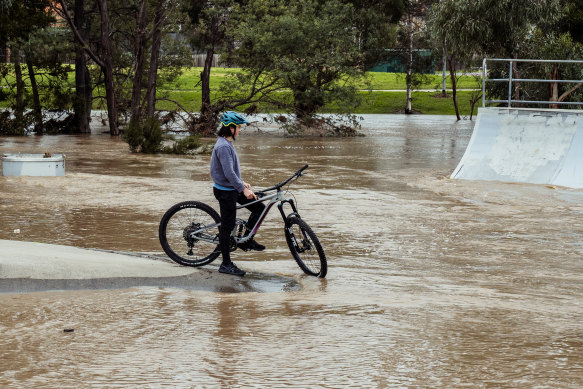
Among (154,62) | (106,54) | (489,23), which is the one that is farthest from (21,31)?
(489,23)

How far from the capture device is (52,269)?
880 cm

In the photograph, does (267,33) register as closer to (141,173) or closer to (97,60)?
(97,60)

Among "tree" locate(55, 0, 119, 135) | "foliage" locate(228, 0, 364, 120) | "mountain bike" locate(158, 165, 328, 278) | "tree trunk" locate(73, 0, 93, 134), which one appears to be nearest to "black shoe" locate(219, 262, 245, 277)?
"mountain bike" locate(158, 165, 328, 278)

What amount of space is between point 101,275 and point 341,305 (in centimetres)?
242

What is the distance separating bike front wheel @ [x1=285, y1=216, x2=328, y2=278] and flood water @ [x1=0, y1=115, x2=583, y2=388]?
13cm

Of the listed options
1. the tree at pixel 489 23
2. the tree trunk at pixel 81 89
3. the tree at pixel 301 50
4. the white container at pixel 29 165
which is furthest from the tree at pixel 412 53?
the white container at pixel 29 165

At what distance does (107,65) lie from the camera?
35656mm

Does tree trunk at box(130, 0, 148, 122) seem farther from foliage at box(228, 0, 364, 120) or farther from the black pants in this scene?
the black pants

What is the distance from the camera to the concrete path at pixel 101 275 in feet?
28.3

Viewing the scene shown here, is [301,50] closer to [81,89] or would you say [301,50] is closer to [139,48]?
[139,48]

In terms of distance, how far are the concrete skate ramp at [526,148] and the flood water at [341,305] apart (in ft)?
5.20

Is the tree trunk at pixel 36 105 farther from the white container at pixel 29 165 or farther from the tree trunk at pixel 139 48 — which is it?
the white container at pixel 29 165

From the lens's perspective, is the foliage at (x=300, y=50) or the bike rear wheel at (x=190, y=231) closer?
the bike rear wheel at (x=190, y=231)

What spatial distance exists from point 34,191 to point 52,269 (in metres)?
8.41
